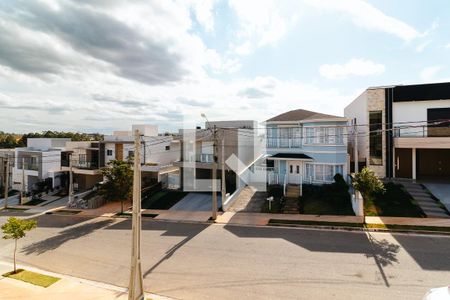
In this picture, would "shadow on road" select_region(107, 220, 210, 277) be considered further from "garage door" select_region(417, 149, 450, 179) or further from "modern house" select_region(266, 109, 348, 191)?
"garage door" select_region(417, 149, 450, 179)

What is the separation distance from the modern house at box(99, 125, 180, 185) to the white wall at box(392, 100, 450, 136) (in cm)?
2186

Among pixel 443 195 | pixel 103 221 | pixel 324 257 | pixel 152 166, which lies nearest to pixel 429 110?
pixel 443 195

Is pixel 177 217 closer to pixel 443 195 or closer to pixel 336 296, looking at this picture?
pixel 336 296

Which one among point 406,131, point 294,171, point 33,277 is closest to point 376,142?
point 406,131

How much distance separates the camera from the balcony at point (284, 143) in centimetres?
2531

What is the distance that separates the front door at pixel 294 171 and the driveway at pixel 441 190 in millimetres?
10131

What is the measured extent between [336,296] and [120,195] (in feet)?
60.5

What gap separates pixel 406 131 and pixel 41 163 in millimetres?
40245

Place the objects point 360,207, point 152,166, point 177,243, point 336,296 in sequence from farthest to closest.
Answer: point 152,166, point 360,207, point 177,243, point 336,296

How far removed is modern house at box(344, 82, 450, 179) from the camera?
2386 centimetres

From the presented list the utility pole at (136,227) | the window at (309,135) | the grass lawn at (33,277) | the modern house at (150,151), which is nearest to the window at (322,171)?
the window at (309,135)

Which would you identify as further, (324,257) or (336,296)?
(324,257)

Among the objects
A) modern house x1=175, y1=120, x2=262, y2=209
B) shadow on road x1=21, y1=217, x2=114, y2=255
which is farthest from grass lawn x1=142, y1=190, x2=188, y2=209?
shadow on road x1=21, y1=217, x2=114, y2=255

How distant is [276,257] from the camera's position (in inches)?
506
